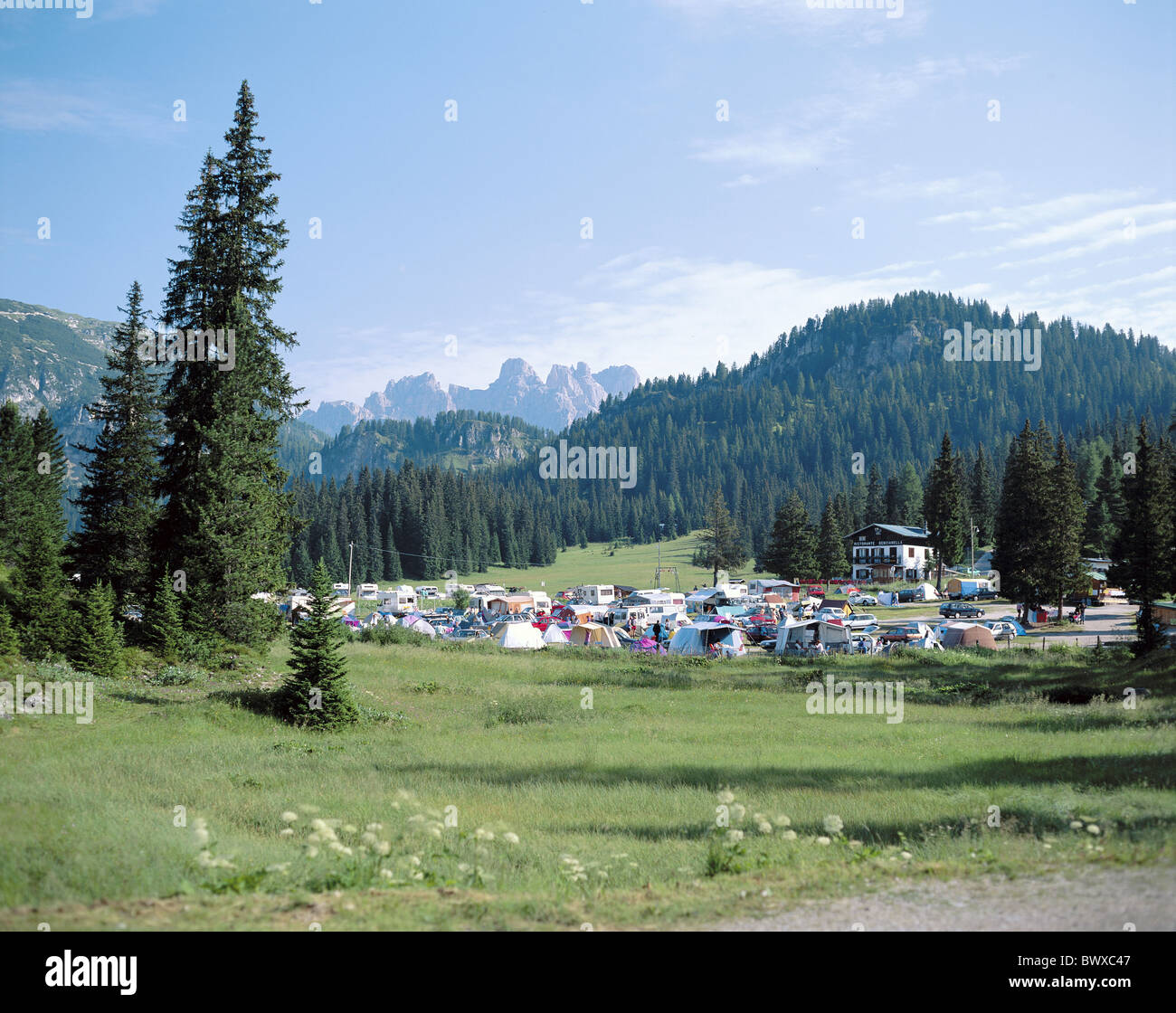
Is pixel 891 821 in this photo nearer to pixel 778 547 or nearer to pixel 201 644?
pixel 201 644

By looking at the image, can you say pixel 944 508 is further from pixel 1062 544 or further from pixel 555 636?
pixel 555 636

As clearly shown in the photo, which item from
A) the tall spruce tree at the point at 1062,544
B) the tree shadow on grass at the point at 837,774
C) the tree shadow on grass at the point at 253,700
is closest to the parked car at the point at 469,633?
the tree shadow on grass at the point at 253,700

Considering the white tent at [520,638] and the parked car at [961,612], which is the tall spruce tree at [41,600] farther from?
the parked car at [961,612]

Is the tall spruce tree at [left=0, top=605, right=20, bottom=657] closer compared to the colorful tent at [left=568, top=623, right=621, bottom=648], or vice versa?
the tall spruce tree at [left=0, top=605, right=20, bottom=657]

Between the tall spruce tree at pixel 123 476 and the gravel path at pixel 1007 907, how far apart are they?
104ft

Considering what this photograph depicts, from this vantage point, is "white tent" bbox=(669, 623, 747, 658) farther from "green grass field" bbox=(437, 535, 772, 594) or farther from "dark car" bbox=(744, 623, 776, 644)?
"green grass field" bbox=(437, 535, 772, 594)

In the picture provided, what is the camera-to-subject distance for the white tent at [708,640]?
45.0 m

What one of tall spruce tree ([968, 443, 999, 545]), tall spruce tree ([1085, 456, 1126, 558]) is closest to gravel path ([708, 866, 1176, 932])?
tall spruce tree ([1085, 456, 1126, 558])

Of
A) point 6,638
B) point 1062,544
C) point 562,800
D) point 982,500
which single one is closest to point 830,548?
point 982,500

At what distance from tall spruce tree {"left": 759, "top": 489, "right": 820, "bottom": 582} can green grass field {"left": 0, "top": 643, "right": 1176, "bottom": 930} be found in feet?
225

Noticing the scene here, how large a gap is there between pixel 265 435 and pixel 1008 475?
63077 mm

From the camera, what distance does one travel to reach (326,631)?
20.9 metres

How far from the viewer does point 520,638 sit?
161ft

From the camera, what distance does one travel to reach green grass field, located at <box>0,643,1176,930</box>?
7832 mm
